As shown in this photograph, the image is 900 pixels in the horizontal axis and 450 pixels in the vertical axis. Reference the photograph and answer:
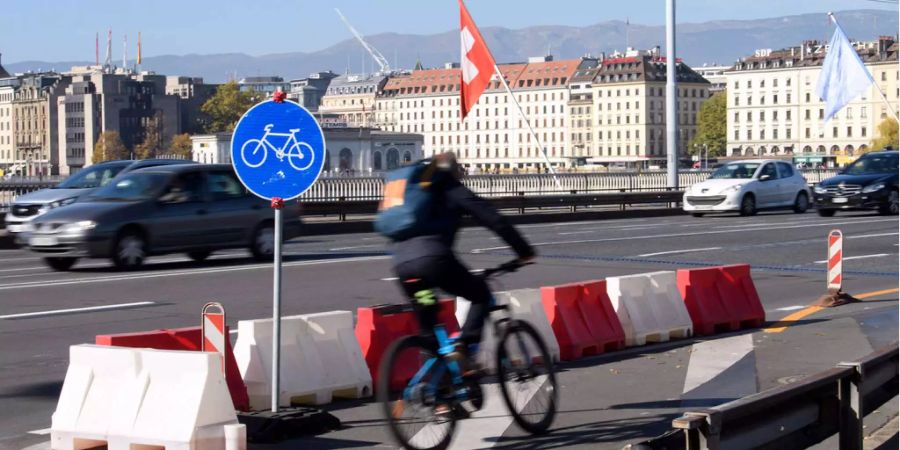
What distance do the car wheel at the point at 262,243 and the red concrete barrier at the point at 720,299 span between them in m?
10.9

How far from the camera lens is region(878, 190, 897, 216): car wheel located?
37.8m

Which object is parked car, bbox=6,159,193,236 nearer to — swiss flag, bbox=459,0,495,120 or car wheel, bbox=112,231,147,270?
car wheel, bbox=112,231,147,270

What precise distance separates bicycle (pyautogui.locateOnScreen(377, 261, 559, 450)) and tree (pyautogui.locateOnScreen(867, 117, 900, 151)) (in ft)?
449

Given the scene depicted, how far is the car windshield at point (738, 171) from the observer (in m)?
40.2

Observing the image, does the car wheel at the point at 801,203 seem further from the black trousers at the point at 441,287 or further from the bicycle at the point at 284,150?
the black trousers at the point at 441,287

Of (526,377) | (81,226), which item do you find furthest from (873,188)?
(526,377)

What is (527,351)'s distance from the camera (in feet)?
27.7

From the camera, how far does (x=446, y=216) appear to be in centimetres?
782

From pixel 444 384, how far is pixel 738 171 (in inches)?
1322

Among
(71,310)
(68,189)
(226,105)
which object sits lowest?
(71,310)

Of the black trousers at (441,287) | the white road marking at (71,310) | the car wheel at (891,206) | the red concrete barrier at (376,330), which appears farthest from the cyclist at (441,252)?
the car wheel at (891,206)

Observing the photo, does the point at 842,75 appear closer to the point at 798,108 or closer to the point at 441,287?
the point at 441,287

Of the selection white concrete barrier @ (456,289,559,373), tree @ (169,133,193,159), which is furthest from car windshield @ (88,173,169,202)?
tree @ (169,133,193,159)

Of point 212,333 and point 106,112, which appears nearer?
point 212,333
